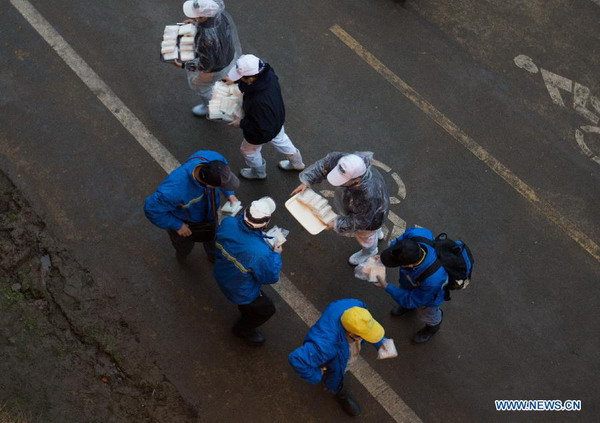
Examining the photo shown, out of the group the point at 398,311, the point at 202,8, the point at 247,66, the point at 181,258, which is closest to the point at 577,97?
the point at 398,311

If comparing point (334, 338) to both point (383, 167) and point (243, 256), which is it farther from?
point (383, 167)

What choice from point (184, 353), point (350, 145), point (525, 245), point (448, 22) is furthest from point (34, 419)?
point (448, 22)

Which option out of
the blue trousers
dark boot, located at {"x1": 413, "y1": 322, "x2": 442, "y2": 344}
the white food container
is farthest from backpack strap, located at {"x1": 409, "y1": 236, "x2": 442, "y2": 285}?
dark boot, located at {"x1": 413, "y1": 322, "x2": 442, "y2": 344}

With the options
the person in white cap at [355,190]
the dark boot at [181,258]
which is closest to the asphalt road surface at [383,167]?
the dark boot at [181,258]

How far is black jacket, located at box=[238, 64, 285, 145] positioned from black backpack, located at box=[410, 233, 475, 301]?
6.50ft

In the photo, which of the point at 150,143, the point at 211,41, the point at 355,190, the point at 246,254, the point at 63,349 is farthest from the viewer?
the point at 150,143

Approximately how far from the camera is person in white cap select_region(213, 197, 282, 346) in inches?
195

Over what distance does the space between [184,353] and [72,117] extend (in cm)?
357

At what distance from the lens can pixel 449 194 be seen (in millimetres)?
7195

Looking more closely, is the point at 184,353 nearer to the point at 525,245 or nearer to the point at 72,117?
the point at 72,117

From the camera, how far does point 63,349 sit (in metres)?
6.10

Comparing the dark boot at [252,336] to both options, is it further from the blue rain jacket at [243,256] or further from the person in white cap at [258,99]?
the person in white cap at [258,99]

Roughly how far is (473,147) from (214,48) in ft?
12.2

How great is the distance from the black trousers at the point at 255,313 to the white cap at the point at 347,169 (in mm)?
1430
